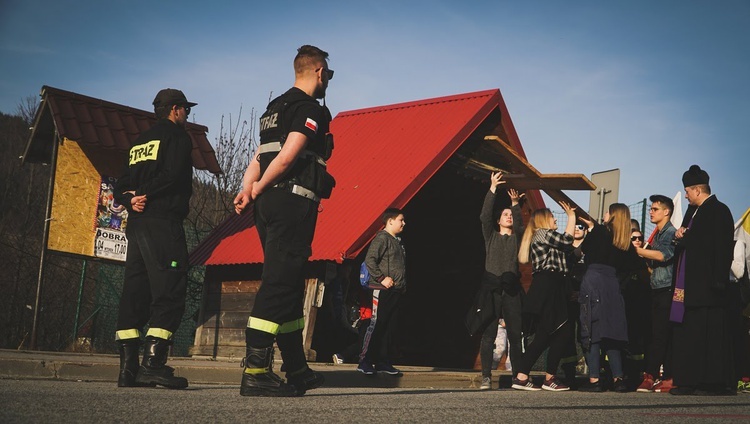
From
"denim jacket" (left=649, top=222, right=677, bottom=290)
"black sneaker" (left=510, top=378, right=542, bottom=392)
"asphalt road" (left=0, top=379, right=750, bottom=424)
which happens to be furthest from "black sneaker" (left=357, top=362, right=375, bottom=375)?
"denim jacket" (left=649, top=222, right=677, bottom=290)

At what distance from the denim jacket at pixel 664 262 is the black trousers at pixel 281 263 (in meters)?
4.76

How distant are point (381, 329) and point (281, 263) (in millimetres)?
3563

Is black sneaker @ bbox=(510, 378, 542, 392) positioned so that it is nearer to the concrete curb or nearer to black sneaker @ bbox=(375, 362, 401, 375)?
the concrete curb

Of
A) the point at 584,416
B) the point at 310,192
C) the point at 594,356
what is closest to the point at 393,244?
the point at 594,356

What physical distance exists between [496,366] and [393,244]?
171 inches

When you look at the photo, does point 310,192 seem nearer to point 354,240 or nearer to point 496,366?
point 354,240

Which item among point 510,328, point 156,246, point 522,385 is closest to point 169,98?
point 156,246

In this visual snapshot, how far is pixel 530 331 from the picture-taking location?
9.16 meters

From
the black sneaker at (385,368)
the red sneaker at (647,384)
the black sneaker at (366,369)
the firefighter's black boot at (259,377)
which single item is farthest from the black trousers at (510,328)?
the firefighter's black boot at (259,377)

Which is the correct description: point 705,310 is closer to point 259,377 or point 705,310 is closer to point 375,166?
point 259,377

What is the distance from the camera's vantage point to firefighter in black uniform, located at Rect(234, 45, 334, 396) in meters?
5.40

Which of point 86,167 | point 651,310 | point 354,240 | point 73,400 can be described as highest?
point 86,167

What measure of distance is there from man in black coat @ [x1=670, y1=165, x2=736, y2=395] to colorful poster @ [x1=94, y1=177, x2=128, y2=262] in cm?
704

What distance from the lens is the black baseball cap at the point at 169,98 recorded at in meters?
6.84
